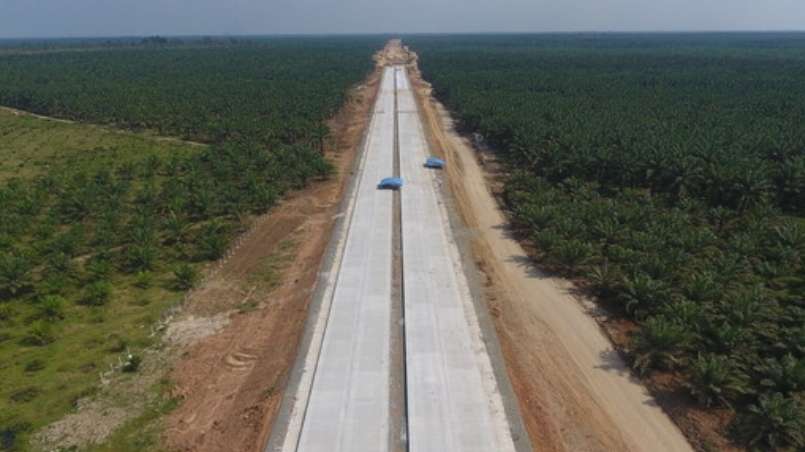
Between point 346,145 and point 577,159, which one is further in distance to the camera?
point 346,145

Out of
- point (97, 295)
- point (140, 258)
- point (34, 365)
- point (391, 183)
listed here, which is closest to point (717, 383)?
point (34, 365)

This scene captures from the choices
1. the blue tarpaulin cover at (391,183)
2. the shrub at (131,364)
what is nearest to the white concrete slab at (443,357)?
the blue tarpaulin cover at (391,183)

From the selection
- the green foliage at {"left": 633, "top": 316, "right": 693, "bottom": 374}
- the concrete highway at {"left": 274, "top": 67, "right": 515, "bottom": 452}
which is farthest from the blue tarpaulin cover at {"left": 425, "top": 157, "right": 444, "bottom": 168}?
→ the green foliage at {"left": 633, "top": 316, "right": 693, "bottom": 374}

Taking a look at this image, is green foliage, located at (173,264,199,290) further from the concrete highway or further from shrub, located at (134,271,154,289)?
the concrete highway

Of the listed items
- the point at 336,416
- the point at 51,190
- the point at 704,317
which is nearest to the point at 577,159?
the point at 704,317

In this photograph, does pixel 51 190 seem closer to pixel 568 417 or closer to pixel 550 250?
pixel 550 250

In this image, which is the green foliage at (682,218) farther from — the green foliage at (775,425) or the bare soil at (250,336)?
the bare soil at (250,336)

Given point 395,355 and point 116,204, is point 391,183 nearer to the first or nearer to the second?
point 116,204
